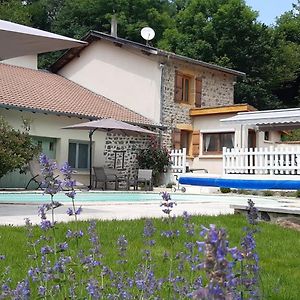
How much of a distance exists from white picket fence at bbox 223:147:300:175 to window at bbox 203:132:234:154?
2.90 meters

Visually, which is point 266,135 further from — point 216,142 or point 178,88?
point 178,88

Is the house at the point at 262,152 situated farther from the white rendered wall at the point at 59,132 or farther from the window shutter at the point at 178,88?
the white rendered wall at the point at 59,132

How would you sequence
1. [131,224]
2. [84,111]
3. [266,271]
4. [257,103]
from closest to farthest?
1. [266,271]
2. [131,224]
3. [84,111]
4. [257,103]

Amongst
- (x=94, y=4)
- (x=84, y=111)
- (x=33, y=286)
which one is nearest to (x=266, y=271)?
(x=33, y=286)

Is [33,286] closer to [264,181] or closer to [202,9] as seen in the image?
[264,181]

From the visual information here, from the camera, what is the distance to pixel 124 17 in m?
35.5

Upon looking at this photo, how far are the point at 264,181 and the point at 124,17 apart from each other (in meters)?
20.4

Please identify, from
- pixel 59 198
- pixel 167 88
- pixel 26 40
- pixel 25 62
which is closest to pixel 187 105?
pixel 167 88

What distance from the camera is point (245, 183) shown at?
61.5 ft

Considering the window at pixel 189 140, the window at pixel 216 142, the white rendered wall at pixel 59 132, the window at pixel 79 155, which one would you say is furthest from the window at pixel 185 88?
the window at pixel 79 155

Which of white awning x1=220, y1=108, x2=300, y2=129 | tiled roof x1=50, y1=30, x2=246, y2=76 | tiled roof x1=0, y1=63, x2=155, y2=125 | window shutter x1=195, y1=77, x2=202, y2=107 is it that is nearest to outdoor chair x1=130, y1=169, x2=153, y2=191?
tiled roof x1=0, y1=63, x2=155, y2=125

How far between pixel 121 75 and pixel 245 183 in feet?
27.6

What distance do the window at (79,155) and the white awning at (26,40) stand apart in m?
11.9

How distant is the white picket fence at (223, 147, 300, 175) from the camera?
1888 centimetres
